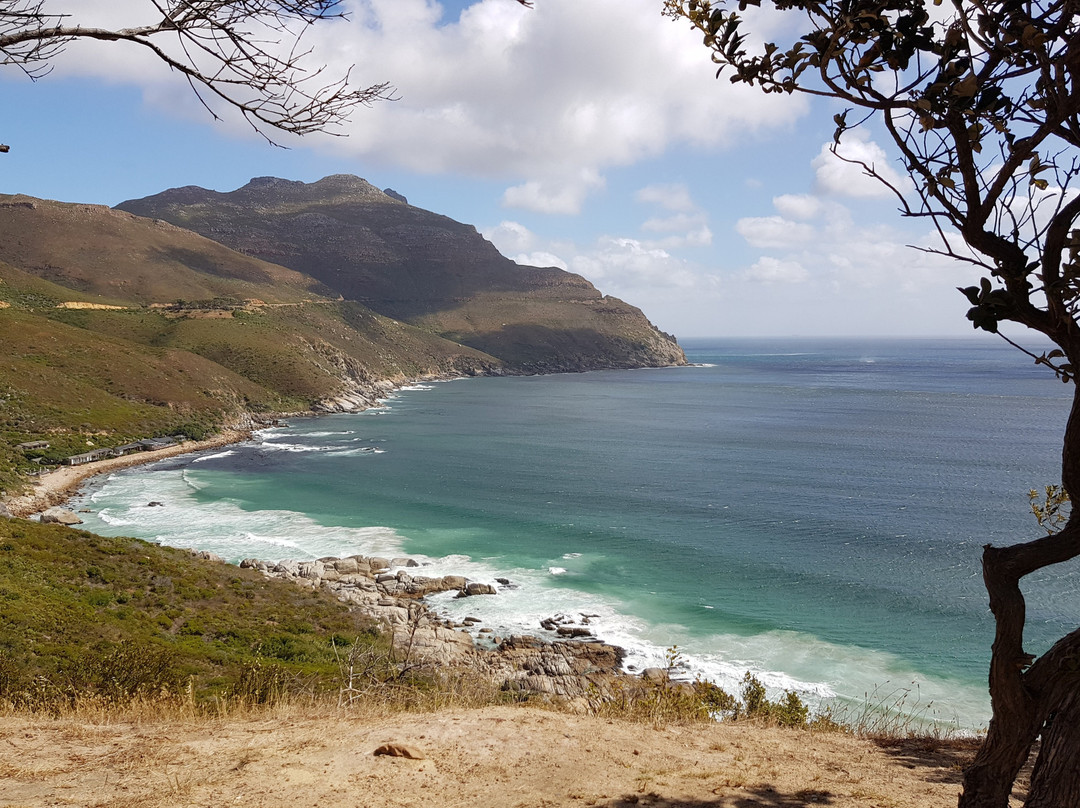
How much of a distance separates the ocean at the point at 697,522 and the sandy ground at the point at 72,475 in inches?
64.3

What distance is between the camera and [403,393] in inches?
4437

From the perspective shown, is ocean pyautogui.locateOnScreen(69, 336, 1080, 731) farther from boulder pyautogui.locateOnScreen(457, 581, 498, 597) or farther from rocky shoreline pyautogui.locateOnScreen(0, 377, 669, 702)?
rocky shoreline pyautogui.locateOnScreen(0, 377, 669, 702)

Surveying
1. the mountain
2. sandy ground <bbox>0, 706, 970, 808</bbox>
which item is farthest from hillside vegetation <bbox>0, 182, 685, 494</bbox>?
sandy ground <bbox>0, 706, 970, 808</bbox>

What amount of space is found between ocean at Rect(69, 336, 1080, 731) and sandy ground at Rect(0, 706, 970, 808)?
45.8 feet

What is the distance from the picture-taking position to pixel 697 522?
3741 centimetres

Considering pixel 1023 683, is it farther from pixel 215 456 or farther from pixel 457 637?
pixel 215 456

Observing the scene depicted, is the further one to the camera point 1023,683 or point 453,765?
point 453,765

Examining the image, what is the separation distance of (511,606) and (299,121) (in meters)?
23.6

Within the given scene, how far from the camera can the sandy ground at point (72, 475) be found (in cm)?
3916

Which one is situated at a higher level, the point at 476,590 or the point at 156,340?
the point at 156,340

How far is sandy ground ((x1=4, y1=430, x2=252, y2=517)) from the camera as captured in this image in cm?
3916

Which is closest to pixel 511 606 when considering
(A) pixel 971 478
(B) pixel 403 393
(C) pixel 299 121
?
(C) pixel 299 121

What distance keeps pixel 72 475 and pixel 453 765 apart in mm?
51440

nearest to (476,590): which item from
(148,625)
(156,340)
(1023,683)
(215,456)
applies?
(148,625)
